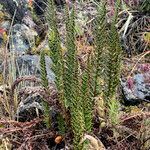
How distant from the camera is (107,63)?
2330mm

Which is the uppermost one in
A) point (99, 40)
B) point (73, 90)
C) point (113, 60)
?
point (99, 40)

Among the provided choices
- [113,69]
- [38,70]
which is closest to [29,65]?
[38,70]

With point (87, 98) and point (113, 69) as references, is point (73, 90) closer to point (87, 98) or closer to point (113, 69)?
point (87, 98)

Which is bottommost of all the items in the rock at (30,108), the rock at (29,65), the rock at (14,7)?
the rock at (30,108)

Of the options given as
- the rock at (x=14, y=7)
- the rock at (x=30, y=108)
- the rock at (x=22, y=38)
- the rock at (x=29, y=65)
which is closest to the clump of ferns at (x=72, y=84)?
the rock at (x=30, y=108)

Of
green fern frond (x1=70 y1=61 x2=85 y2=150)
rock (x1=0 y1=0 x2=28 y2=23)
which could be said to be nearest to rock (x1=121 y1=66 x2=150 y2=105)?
green fern frond (x1=70 y1=61 x2=85 y2=150)

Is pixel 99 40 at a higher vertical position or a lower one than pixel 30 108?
higher

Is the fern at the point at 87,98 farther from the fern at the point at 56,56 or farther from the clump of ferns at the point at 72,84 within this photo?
the fern at the point at 56,56

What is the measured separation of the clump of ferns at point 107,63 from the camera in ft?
7.42

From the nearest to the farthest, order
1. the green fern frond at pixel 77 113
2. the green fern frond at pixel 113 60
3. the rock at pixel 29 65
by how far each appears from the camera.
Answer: the green fern frond at pixel 77 113 < the green fern frond at pixel 113 60 < the rock at pixel 29 65

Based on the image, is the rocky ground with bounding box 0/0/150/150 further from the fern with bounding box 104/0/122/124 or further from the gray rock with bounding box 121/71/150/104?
the fern with bounding box 104/0/122/124

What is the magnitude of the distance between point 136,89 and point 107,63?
0.94m

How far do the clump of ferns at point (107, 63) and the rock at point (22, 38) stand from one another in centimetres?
176

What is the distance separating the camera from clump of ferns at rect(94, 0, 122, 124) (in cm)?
226
